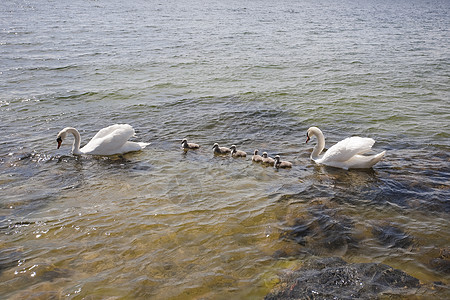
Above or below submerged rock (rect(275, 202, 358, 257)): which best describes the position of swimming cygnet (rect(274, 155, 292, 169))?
above

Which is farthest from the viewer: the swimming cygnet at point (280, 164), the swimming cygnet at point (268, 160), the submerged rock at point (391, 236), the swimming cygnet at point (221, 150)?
the swimming cygnet at point (221, 150)

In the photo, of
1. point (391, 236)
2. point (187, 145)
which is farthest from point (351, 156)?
point (187, 145)

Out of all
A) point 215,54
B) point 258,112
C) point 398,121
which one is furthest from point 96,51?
point 398,121

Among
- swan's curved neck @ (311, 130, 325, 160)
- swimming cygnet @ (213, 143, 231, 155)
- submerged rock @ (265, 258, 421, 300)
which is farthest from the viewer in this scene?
swimming cygnet @ (213, 143, 231, 155)

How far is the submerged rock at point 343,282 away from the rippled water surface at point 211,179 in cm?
23

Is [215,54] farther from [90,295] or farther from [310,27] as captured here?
[90,295]

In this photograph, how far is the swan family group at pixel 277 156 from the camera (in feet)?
29.4

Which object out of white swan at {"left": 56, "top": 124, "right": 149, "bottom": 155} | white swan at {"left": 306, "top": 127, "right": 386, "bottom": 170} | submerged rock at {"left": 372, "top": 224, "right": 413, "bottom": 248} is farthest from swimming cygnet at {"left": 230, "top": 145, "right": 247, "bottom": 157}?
A: submerged rock at {"left": 372, "top": 224, "right": 413, "bottom": 248}

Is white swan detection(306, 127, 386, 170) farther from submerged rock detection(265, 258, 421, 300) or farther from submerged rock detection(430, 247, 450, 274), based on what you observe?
submerged rock detection(265, 258, 421, 300)

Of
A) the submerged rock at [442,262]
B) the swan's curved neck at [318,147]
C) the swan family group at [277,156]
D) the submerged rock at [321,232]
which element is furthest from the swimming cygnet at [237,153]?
the submerged rock at [442,262]

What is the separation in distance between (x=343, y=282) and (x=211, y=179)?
164 inches

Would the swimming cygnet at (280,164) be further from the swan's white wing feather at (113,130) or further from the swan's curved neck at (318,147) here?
the swan's white wing feather at (113,130)

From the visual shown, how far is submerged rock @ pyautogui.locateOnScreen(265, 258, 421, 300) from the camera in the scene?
4.99 meters

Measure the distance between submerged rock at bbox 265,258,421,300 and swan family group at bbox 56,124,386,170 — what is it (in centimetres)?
375
